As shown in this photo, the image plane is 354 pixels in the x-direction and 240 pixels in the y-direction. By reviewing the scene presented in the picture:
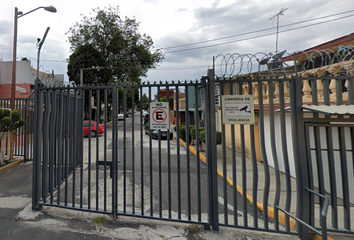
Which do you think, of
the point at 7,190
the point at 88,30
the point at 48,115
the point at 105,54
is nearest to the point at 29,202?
the point at 7,190

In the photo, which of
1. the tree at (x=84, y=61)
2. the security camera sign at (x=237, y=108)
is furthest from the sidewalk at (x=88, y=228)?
the tree at (x=84, y=61)

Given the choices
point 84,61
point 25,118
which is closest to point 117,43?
point 84,61

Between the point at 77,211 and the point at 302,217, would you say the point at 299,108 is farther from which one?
the point at 77,211

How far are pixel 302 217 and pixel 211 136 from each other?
66.8 inches

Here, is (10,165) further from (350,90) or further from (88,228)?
(350,90)

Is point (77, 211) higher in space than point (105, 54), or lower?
lower

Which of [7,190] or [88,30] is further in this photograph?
[88,30]

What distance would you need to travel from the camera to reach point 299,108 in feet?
8.20

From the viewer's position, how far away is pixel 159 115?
2.71 metres

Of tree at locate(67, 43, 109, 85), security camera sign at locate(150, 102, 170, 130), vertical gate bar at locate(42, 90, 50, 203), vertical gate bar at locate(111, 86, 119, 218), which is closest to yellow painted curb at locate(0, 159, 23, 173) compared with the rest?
vertical gate bar at locate(42, 90, 50, 203)

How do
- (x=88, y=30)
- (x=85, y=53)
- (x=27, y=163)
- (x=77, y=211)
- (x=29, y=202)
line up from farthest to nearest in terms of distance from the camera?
(x=88, y=30), (x=85, y=53), (x=27, y=163), (x=29, y=202), (x=77, y=211)

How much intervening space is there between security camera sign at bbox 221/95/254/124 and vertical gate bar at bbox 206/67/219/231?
182mm

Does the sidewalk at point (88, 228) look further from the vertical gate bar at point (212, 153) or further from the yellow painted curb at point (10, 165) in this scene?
the yellow painted curb at point (10, 165)

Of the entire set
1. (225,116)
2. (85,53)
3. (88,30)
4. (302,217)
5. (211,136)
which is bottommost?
(302,217)
